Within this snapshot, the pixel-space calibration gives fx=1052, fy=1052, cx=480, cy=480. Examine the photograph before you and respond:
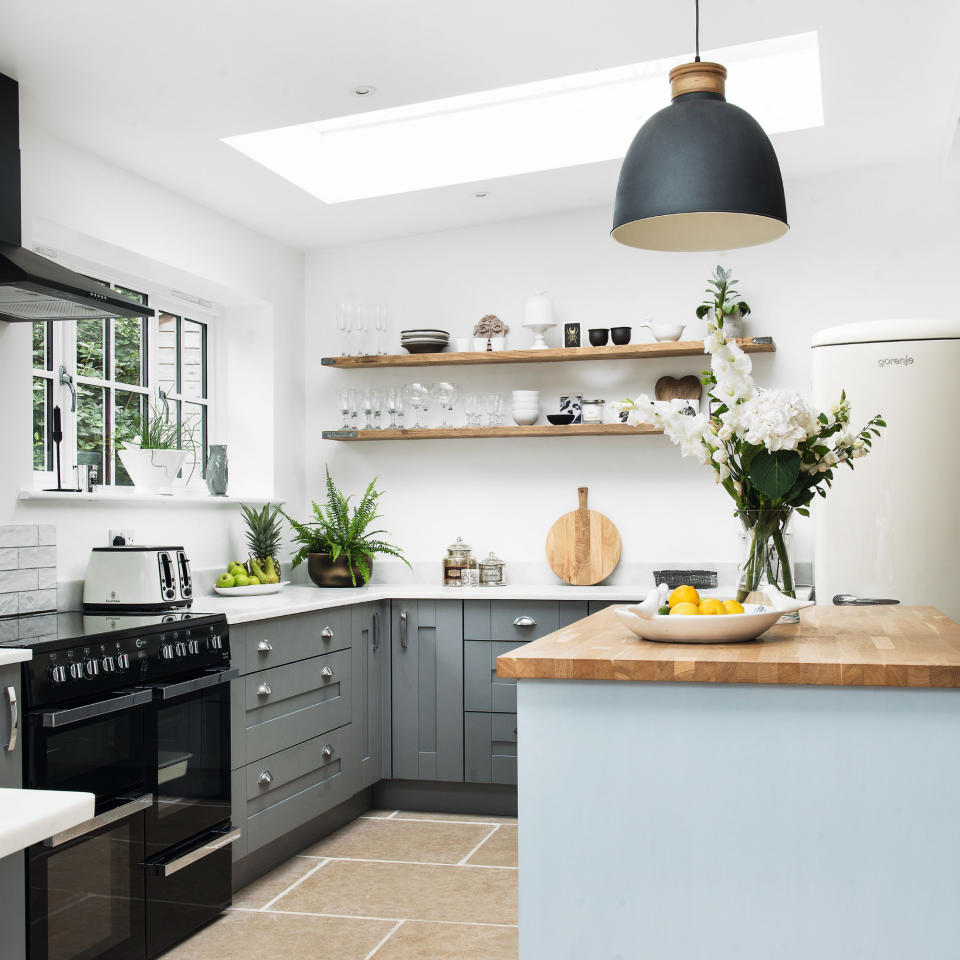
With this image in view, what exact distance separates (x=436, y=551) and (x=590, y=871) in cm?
312

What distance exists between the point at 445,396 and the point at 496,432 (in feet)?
1.08

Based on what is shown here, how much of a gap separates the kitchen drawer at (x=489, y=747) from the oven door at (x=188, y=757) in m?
1.28

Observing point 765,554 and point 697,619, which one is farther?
point 765,554

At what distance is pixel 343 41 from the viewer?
2.89 m

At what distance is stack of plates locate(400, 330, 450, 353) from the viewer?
472cm

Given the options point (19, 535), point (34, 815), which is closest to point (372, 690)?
point (19, 535)

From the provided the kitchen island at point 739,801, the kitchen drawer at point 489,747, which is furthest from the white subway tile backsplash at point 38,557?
the kitchen island at point 739,801

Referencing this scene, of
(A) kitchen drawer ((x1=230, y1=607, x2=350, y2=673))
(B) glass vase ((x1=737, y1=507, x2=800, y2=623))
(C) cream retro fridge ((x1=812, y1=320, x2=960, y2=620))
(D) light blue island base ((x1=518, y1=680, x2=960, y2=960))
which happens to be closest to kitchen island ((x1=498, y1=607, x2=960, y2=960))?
(D) light blue island base ((x1=518, y1=680, x2=960, y2=960))

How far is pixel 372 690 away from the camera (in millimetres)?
4219

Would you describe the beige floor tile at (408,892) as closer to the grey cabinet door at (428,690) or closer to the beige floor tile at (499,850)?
the beige floor tile at (499,850)

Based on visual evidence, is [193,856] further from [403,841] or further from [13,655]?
[403,841]

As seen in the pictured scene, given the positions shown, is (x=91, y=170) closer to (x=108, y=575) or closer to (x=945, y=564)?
(x=108, y=575)

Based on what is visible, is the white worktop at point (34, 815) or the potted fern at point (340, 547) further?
the potted fern at point (340, 547)

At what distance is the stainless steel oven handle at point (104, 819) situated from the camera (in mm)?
2434
